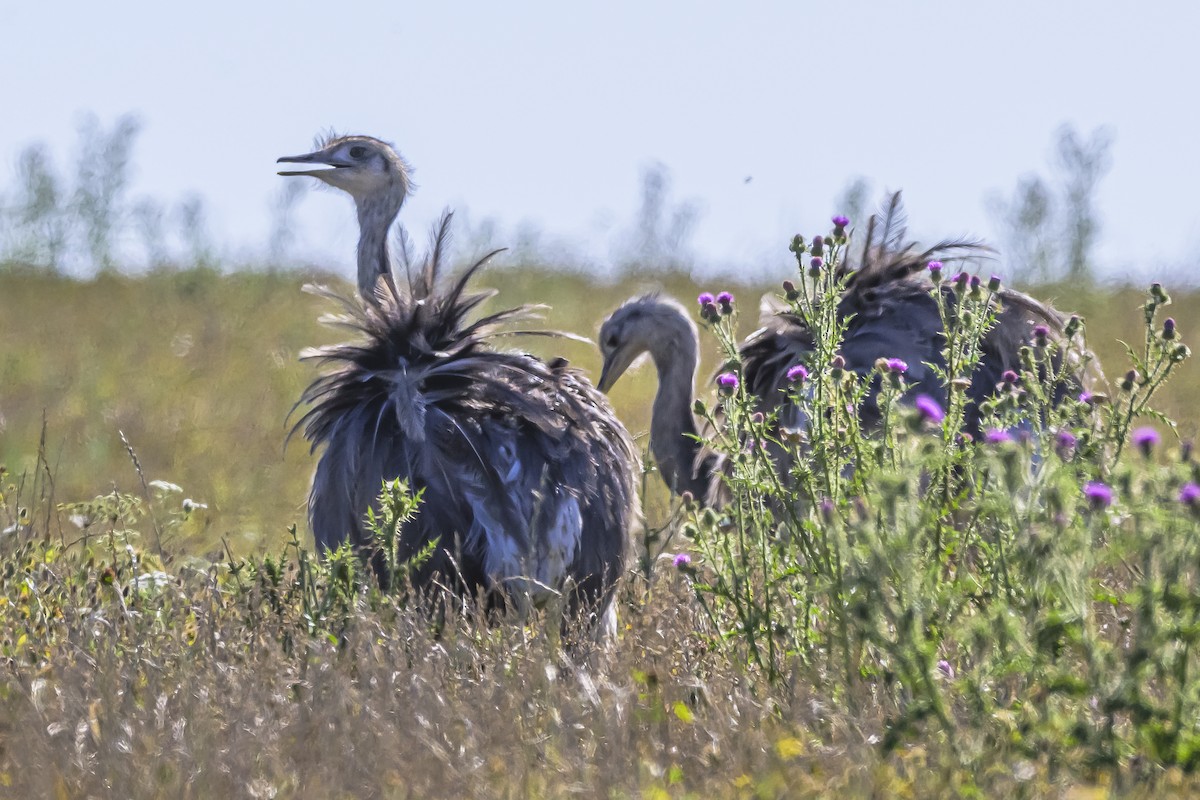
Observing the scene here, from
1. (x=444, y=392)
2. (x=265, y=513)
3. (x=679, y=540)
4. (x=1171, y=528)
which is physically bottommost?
(x=265, y=513)

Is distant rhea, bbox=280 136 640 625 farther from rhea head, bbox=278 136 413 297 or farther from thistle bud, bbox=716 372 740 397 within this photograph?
rhea head, bbox=278 136 413 297

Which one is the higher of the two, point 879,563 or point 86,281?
point 879,563

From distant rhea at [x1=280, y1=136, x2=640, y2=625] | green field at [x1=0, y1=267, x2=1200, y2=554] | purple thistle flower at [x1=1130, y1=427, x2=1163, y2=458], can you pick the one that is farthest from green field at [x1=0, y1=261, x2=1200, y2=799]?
green field at [x1=0, y1=267, x2=1200, y2=554]

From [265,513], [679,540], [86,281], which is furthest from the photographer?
[86,281]

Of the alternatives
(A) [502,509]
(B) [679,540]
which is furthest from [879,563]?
(B) [679,540]

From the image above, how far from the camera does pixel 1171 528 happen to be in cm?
308

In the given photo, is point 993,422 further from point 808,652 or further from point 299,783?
point 299,783

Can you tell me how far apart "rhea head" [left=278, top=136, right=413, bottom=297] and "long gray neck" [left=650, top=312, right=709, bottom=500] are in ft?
4.74

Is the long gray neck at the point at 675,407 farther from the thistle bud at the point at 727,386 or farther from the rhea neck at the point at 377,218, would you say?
the thistle bud at the point at 727,386

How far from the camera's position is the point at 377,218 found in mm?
7930

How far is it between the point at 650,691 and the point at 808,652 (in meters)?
0.42

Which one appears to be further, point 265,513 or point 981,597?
point 265,513

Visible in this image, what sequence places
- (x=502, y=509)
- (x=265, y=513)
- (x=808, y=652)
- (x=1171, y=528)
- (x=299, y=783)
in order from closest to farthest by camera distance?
(x=1171, y=528) → (x=299, y=783) → (x=808, y=652) → (x=502, y=509) → (x=265, y=513)

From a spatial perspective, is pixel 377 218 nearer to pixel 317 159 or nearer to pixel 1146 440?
pixel 317 159
